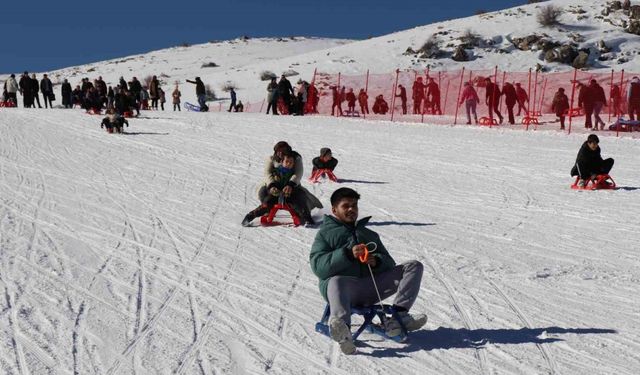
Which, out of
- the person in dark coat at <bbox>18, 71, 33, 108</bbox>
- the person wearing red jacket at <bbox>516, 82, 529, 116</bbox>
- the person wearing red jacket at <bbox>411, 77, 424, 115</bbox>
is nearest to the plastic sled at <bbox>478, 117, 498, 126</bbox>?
the person wearing red jacket at <bbox>516, 82, 529, 116</bbox>

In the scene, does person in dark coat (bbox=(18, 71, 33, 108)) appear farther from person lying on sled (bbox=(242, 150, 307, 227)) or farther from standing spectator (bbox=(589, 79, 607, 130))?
person lying on sled (bbox=(242, 150, 307, 227))

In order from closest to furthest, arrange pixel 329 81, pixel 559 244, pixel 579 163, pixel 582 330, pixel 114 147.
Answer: pixel 582 330
pixel 559 244
pixel 579 163
pixel 114 147
pixel 329 81

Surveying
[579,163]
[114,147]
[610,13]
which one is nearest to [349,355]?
[579,163]

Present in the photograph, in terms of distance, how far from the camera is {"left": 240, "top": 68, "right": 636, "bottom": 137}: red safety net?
24094 mm

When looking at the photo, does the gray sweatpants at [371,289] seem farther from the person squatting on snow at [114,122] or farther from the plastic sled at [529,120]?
the plastic sled at [529,120]

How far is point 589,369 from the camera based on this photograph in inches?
192

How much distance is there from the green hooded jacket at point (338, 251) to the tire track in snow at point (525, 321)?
1137 mm

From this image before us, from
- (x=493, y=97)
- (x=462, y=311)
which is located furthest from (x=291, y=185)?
(x=493, y=97)

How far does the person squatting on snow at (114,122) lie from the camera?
65.5ft

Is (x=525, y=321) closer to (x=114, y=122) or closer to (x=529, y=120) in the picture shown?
(x=114, y=122)

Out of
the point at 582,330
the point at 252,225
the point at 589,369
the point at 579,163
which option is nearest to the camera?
the point at 589,369

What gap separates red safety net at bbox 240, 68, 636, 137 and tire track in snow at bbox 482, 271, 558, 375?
16.5 m

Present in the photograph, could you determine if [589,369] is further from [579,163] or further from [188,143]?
[188,143]

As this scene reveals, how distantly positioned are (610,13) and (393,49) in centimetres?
1370
